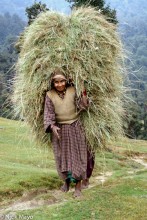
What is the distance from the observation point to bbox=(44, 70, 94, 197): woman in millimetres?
8148

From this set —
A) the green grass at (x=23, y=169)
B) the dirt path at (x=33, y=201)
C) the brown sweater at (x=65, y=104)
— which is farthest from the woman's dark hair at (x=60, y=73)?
the dirt path at (x=33, y=201)

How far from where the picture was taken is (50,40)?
832 cm

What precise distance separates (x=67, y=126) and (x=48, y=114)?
1.58 feet

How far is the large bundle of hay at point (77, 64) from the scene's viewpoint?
8.18 m

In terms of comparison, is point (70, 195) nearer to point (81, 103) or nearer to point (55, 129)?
point (55, 129)

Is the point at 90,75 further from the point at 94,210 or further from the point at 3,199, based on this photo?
the point at 3,199

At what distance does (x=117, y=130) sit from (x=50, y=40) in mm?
2414

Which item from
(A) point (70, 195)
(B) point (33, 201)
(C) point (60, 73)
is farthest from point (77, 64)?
(B) point (33, 201)

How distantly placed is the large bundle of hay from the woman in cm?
20

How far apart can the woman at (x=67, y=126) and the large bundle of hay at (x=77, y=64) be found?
20cm

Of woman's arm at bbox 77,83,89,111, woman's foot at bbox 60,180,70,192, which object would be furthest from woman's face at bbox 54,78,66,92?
woman's foot at bbox 60,180,70,192

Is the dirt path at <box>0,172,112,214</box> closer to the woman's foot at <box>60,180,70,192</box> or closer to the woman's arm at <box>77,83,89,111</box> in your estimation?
the woman's foot at <box>60,180,70,192</box>

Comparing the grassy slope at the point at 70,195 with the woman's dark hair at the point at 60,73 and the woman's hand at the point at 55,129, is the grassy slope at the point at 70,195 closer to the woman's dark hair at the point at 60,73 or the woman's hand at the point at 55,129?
the woman's hand at the point at 55,129

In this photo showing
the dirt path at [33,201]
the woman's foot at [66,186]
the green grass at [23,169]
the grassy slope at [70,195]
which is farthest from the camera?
the green grass at [23,169]
